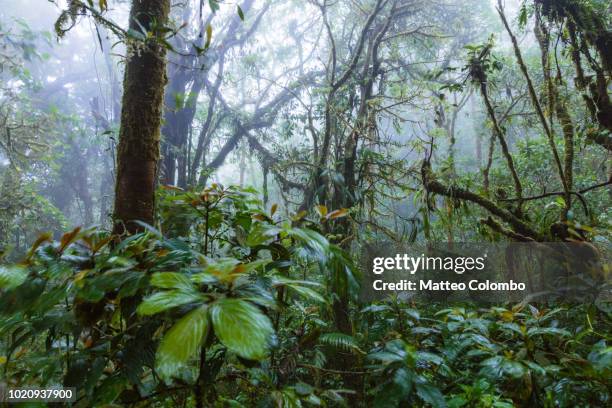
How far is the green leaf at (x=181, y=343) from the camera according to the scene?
510 mm

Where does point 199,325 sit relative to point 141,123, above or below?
below

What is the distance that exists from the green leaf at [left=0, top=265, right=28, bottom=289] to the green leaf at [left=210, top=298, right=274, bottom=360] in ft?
1.34

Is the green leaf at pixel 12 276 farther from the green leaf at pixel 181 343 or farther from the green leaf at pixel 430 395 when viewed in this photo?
the green leaf at pixel 430 395

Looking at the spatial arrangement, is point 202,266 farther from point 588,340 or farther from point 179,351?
point 588,340

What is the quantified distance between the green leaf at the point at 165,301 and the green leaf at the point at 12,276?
306 mm

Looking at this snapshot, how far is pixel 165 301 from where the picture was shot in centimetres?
58

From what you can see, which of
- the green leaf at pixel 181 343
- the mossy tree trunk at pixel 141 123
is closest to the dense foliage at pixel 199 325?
the green leaf at pixel 181 343

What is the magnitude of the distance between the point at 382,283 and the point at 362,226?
1.01m

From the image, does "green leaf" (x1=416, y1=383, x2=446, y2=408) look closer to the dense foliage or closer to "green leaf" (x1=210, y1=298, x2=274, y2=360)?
the dense foliage

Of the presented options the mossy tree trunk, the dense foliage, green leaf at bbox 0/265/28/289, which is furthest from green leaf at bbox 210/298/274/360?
the mossy tree trunk

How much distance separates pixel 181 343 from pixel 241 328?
8 cm

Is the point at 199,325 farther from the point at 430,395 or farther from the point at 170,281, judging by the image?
the point at 430,395

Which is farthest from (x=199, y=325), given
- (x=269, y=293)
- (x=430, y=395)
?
(x=430, y=395)

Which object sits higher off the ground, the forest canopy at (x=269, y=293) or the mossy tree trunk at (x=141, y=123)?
the mossy tree trunk at (x=141, y=123)
